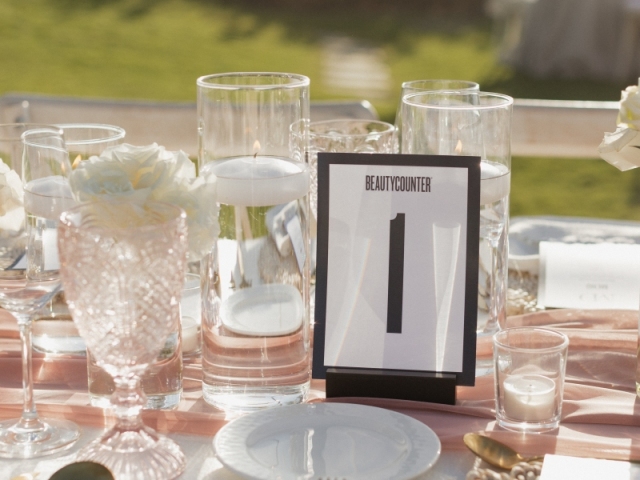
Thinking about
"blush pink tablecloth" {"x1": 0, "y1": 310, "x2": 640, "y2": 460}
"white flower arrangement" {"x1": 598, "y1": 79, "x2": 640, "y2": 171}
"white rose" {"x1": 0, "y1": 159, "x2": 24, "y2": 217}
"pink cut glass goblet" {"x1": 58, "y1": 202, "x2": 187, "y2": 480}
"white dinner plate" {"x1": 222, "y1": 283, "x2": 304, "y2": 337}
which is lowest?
"blush pink tablecloth" {"x1": 0, "y1": 310, "x2": 640, "y2": 460}

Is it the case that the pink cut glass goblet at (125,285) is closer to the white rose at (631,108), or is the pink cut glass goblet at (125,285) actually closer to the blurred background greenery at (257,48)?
the white rose at (631,108)

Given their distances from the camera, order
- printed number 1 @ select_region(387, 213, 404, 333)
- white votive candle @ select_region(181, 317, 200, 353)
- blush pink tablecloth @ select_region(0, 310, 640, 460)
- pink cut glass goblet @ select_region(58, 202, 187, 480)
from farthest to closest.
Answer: white votive candle @ select_region(181, 317, 200, 353), printed number 1 @ select_region(387, 213, 404, 333), blush pink tablecloth @ select_region(0, 310, 640, 460), pink cut glass goblet @ select_region(58, 202, 187, 480)

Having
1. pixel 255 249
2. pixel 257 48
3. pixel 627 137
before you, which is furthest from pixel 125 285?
pixel 257 48

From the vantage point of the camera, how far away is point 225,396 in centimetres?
109

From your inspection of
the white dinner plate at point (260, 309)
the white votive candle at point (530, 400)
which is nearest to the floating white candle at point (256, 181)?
the white dinner plate at point (260, 309)

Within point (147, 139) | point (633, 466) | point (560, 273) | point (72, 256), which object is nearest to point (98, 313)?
point (72, 256)

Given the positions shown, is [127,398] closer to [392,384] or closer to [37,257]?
[37,257]

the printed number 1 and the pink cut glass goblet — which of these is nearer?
the pink cut glass goblet

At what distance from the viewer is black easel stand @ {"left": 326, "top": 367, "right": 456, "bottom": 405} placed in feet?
3.55

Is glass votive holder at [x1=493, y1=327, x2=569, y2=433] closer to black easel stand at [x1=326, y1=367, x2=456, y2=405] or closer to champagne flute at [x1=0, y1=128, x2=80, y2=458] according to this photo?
black easel stand at [x1=326, y1=367, x2=456, y2=405]

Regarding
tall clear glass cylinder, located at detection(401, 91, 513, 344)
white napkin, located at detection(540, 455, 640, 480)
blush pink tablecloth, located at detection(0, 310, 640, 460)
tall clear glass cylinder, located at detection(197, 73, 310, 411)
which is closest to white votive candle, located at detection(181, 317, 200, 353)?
blush pink tablecloth, located at detection(0, 310, 640, 460)

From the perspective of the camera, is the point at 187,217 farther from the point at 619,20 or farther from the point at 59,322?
the point at 619,20

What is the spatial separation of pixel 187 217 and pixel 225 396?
250mm

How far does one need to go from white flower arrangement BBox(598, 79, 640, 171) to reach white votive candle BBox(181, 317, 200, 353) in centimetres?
59
